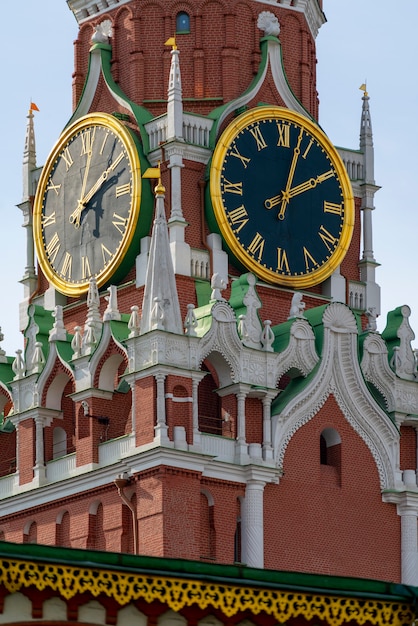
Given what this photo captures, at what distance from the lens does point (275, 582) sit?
22219 millimetres

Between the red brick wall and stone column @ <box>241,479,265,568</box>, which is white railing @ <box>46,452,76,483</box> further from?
the red brick wall

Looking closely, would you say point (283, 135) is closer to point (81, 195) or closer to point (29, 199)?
point (81, 195)

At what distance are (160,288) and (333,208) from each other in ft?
18.3

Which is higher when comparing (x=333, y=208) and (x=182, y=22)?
(x=182, y=22)

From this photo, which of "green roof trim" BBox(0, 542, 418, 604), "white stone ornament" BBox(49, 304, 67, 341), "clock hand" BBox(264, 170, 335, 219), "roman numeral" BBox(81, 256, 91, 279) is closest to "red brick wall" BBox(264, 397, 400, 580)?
"clock hand" BBox(264, 170, 335, 219)

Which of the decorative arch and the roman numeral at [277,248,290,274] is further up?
the roman numeral at [277,248,290,274]

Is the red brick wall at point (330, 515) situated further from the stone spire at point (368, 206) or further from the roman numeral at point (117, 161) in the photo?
the roman numeral at point (117, 161)

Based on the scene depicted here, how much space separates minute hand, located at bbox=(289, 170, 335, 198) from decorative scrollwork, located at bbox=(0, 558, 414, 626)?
65.0ft

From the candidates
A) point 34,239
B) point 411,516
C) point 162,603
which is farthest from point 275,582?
point 34,239

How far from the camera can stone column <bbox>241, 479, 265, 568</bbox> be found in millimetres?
38188

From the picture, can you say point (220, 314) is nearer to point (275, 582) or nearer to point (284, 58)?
point (284, 58)

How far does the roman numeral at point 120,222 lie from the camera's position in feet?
136

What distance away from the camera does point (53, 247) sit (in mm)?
43406

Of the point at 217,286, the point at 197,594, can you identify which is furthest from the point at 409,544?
the point at 197,594
